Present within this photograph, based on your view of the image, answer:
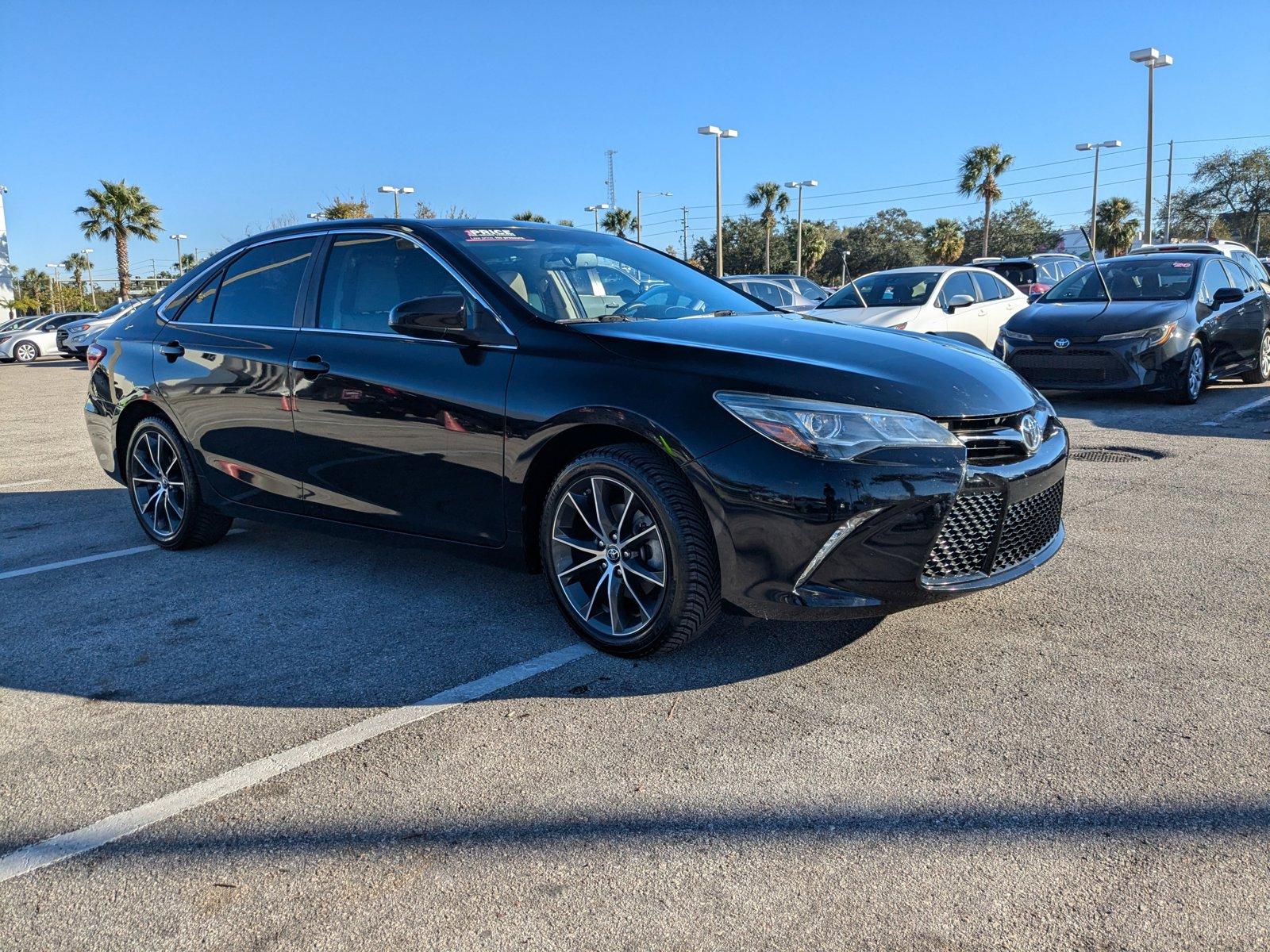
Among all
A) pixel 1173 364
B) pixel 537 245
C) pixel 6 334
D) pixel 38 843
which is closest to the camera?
pixel 38 843

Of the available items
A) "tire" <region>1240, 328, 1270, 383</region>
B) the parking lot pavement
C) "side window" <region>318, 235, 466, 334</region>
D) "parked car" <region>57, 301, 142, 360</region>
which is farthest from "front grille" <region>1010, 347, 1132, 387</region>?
"parked car" <region>57, 301, 142, 360</region>

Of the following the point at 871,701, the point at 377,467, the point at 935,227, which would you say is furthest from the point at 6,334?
the point at 935,227

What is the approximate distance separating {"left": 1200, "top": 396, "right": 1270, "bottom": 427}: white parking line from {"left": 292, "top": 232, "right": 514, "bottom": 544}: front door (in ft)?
23.6

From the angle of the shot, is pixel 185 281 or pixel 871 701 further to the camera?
pixel 185 281

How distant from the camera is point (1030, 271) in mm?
19156

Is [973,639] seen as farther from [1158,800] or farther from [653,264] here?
[653,264]

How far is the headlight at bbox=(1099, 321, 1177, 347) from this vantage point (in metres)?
9.77

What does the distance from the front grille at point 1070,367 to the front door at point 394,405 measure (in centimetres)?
710

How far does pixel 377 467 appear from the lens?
4.20 m

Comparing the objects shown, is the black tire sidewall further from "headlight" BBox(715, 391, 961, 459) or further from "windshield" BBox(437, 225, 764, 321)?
"windshield" BBox(437, 225, 764, 321)

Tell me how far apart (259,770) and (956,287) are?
11770 millimetres

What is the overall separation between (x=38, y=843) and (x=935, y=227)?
69358 mm

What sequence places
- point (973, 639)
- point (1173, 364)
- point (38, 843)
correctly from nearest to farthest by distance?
point (38, 843), point (973, 639), point (1173, 364)

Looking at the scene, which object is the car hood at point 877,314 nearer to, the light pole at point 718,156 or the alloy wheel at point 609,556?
the alloy wheel at point 609,556
